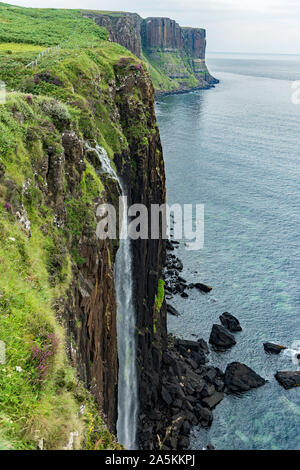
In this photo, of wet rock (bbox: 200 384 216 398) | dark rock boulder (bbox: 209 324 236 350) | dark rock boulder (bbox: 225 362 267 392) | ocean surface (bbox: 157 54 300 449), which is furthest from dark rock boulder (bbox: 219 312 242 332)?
wet rock (bbox: 200 384 216 398)

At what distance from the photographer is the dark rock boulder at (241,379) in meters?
46.4

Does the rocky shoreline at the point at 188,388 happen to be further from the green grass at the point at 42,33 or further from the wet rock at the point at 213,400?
the green grass at the point at 42,33

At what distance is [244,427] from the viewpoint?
138ft

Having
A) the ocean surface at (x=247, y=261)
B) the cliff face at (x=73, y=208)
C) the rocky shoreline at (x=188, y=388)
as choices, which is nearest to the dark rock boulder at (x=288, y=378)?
Result: the ocean surface at (x=247, y=261)

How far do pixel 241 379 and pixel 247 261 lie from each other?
27975mm

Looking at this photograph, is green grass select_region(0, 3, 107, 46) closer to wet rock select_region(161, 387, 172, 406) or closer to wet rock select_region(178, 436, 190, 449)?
wet rock select_region(161, 387, 172, 406)

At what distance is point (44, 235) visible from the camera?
60.9 ft

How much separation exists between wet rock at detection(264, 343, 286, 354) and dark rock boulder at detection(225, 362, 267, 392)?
5.65 meters

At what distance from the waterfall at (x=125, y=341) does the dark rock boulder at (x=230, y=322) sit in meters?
21.6

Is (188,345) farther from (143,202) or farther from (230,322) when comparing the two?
(143,202)

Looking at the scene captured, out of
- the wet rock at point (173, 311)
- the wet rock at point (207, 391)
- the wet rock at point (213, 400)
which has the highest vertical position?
the wet rock at point (173, 311)

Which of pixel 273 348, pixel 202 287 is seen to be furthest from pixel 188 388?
pixel 202 287

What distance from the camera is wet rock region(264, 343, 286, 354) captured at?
52031 millimetres
